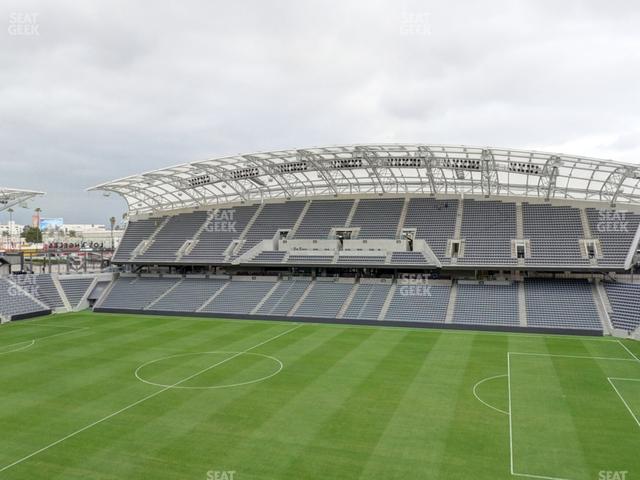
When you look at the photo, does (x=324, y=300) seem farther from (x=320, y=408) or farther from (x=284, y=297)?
(x=320, y=408)

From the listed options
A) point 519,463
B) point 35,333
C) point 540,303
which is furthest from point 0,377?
point 540,303

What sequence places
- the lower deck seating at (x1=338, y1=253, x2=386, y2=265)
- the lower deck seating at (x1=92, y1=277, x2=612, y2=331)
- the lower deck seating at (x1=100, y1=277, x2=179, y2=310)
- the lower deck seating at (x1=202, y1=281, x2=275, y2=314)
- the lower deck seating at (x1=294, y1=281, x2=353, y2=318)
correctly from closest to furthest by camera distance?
the lower deck seating at (x1=92, y1=277, x2=612, y2=331)
the lower deck seating at (x1=294, y1=281, x2=353, y2=318)
the lower deck seating at (x1=202, y1=281, x2=275, y2=314)
the lower deck seating at (x1=338, y1=253, x2=386, y2=265)
the lower deck seating at (x1=100, y1=277, x2=179, y2=310)

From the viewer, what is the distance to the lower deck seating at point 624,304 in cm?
3097

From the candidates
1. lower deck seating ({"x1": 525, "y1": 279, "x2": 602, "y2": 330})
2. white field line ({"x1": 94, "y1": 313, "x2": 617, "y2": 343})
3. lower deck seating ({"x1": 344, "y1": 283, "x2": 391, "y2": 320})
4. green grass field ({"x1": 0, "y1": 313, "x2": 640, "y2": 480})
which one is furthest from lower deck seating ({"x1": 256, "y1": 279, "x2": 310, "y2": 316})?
lower deck seating ({"x1": 525, "y1": 279, "x2": 602, "y2": 330})

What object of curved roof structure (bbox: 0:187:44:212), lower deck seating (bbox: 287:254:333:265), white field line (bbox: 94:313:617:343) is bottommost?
white field line (bbox: 94:313:617:343)

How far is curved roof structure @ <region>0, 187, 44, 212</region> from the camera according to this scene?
132 feet

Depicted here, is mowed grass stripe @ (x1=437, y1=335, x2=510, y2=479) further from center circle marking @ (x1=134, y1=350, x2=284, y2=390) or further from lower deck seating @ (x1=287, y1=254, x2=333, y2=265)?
lower deck seating @ (x1=287, y1=254, x2=333, y2=265)

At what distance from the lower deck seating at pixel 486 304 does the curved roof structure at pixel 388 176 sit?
29.5 ft

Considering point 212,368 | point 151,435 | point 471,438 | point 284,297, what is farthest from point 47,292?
point 471,438

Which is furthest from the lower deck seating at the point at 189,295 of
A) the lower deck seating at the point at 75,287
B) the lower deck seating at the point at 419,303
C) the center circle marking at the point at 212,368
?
the lower deck seating at the point at 419,303

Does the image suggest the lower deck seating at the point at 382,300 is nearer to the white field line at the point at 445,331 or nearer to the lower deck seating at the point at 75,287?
the white field line at the point at 445,331

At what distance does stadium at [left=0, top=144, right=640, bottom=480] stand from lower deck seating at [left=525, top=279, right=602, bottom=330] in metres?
0.18

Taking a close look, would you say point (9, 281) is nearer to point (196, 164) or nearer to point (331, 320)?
point (196, 164)

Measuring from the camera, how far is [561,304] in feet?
111
